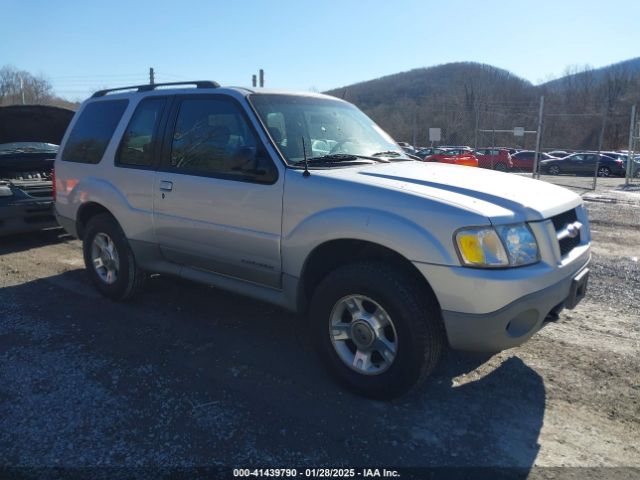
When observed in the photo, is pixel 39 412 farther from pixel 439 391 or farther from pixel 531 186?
pixel 531 186

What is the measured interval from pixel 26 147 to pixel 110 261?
4.64 meters

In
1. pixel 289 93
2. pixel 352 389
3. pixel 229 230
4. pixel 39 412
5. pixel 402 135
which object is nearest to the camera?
pixel 39 412

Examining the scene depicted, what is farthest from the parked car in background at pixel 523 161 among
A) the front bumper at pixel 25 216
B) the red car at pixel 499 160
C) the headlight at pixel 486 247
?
the headlight at pixel 486 247

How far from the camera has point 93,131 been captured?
5031mm

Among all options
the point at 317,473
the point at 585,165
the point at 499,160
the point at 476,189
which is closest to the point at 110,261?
the point at 317,473

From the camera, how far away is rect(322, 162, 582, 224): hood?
2.85m

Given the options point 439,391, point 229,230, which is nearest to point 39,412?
point 229,230

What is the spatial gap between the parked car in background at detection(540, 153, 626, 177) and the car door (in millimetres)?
28732

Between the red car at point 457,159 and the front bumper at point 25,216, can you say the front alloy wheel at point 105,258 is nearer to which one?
the front bumper at point 25,216

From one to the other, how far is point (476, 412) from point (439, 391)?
296mm

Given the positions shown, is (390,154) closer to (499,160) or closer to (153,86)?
(153,86)

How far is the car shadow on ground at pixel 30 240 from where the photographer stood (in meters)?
7.19

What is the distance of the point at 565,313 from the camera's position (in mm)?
4516

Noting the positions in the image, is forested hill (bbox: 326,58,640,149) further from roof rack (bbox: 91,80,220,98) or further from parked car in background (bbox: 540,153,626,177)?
roof rack (bbox: 91,80,220,98)
